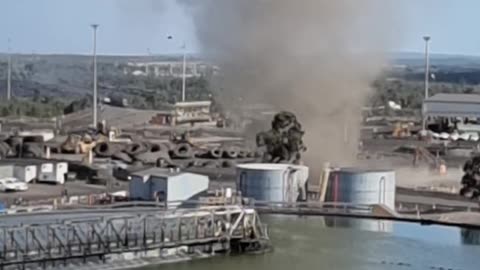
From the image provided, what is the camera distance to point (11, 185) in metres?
12.1

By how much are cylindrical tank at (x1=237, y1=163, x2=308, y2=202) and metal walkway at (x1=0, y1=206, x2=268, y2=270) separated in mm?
2251

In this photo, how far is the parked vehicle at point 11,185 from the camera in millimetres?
12094

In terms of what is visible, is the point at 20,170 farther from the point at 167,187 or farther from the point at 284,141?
the point at 284,141

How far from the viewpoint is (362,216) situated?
10688mm

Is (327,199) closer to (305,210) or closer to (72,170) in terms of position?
(305,210)

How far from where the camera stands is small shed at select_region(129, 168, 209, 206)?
35.1 ft

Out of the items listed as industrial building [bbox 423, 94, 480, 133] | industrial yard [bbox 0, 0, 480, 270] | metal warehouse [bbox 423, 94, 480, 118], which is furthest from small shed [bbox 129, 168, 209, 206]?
metal warehouse [bbox 423, 94, 480, 118]

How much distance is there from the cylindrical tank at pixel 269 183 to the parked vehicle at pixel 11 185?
2378mm

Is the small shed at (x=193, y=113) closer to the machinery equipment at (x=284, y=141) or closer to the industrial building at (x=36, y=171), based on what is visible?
the machinery equipment at (x=284, y=141)

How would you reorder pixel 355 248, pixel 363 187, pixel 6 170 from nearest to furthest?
pixel 355 248
pixel 363 187
pixel 6 170

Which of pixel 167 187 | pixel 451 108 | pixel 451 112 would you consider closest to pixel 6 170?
pixel 167 187

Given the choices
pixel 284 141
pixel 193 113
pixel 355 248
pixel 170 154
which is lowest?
pixel 355 248

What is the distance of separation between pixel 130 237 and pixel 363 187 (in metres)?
3.56

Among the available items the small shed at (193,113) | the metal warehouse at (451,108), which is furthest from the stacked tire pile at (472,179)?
the small shed at (193,113)
